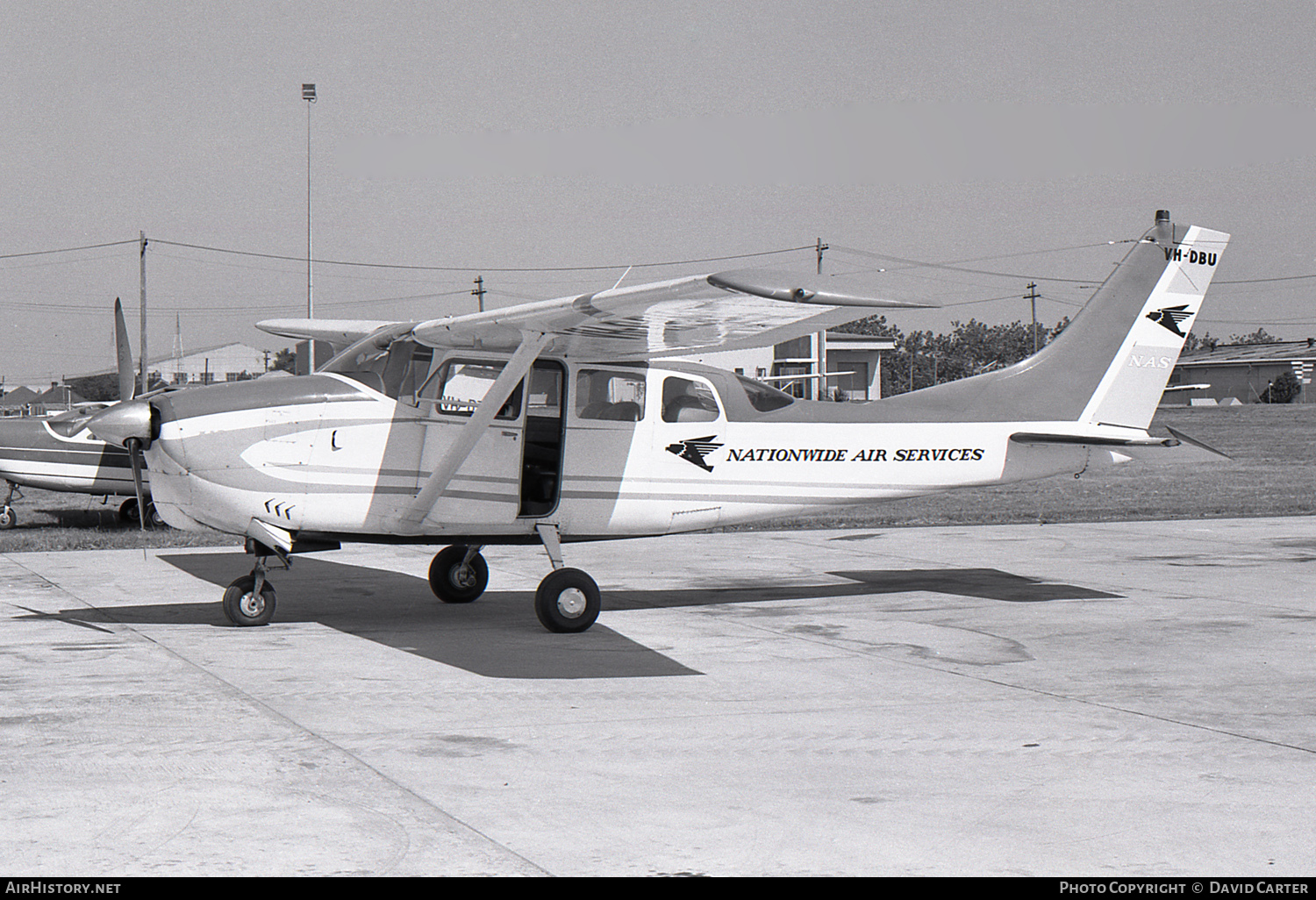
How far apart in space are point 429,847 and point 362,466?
549 cm

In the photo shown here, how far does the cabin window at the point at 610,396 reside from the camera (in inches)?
401

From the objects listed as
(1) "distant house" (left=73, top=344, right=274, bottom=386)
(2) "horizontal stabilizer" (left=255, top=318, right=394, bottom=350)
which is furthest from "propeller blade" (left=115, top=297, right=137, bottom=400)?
(1) "distant house" (left=73, top=344, right=274, bottom=386)

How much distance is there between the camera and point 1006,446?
11586 millimetres

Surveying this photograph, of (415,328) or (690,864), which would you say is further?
(415,328)

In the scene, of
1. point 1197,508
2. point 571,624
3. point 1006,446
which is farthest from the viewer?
point 1197,508

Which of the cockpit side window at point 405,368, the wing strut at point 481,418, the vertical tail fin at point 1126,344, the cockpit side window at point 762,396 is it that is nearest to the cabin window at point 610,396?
the wing strut at point 481,418

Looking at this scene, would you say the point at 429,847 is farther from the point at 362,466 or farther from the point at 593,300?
the point at 362,466

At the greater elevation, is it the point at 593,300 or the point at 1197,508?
the point at 593,300

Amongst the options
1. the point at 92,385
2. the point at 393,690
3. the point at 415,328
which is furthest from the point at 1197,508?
the point at 92,385

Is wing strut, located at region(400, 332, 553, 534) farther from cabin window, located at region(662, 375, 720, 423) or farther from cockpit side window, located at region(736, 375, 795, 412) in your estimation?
cockpit side window, located at region(736, 375, 795, 412)

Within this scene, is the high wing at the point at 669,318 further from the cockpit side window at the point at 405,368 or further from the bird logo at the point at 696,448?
the bird logo at the point at 696,448

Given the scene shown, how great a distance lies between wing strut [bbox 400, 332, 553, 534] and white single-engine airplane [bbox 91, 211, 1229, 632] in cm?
2

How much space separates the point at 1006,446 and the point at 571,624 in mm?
4572

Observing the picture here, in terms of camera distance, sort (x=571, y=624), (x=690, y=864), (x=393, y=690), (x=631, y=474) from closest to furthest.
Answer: (x=690, y=864) → (x=393, y=690) → (x=571, y=624) → (x=631, y=474)
